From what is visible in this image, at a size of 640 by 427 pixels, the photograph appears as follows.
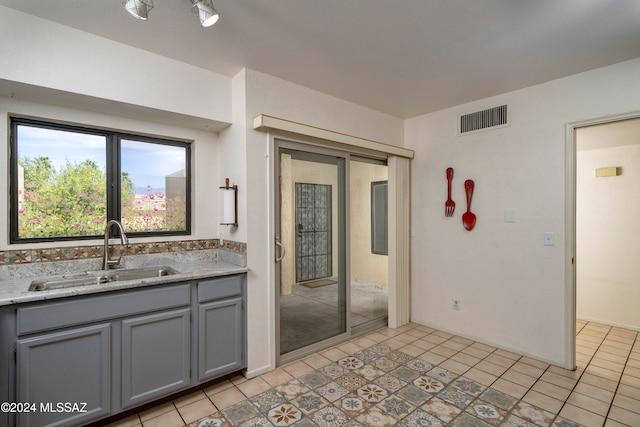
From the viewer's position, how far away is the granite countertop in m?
1.74

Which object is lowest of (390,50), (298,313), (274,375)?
(274,375)

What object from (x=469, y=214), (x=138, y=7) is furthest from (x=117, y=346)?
(x=469, y=214)

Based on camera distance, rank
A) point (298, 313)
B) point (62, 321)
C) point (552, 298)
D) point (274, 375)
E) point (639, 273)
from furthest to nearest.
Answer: point (639, 273) → point (298, 313) → point (552, 298) → point (274, 375) → point (62, 321)

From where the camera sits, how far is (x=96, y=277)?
2.28 meters

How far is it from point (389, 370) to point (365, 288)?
1.08 metres

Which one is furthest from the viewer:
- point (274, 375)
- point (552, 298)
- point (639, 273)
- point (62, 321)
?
point (639, 273)

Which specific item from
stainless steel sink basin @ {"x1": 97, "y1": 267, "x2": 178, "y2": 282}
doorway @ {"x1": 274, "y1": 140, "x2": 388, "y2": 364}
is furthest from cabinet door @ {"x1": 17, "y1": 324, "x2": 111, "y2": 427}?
doorway @ {"x1": 274, "y1": 140, "x2": 388, "y2": 364}

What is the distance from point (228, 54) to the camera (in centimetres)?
235

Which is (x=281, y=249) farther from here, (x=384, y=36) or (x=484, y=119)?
(x=484, y=119)

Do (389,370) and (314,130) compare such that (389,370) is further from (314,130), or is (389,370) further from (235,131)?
(235,131)

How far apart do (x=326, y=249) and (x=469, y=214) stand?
1565 mm

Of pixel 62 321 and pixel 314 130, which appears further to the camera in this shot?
pixel 314 130

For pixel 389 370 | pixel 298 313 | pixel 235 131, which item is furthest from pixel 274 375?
pixel 235 131

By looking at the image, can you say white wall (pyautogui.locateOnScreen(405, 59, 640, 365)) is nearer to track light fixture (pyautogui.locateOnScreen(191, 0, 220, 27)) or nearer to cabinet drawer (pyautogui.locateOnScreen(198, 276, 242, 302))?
cabinet drawer (pyautogui.locateOnScreen(198, 276, 242, 302))
